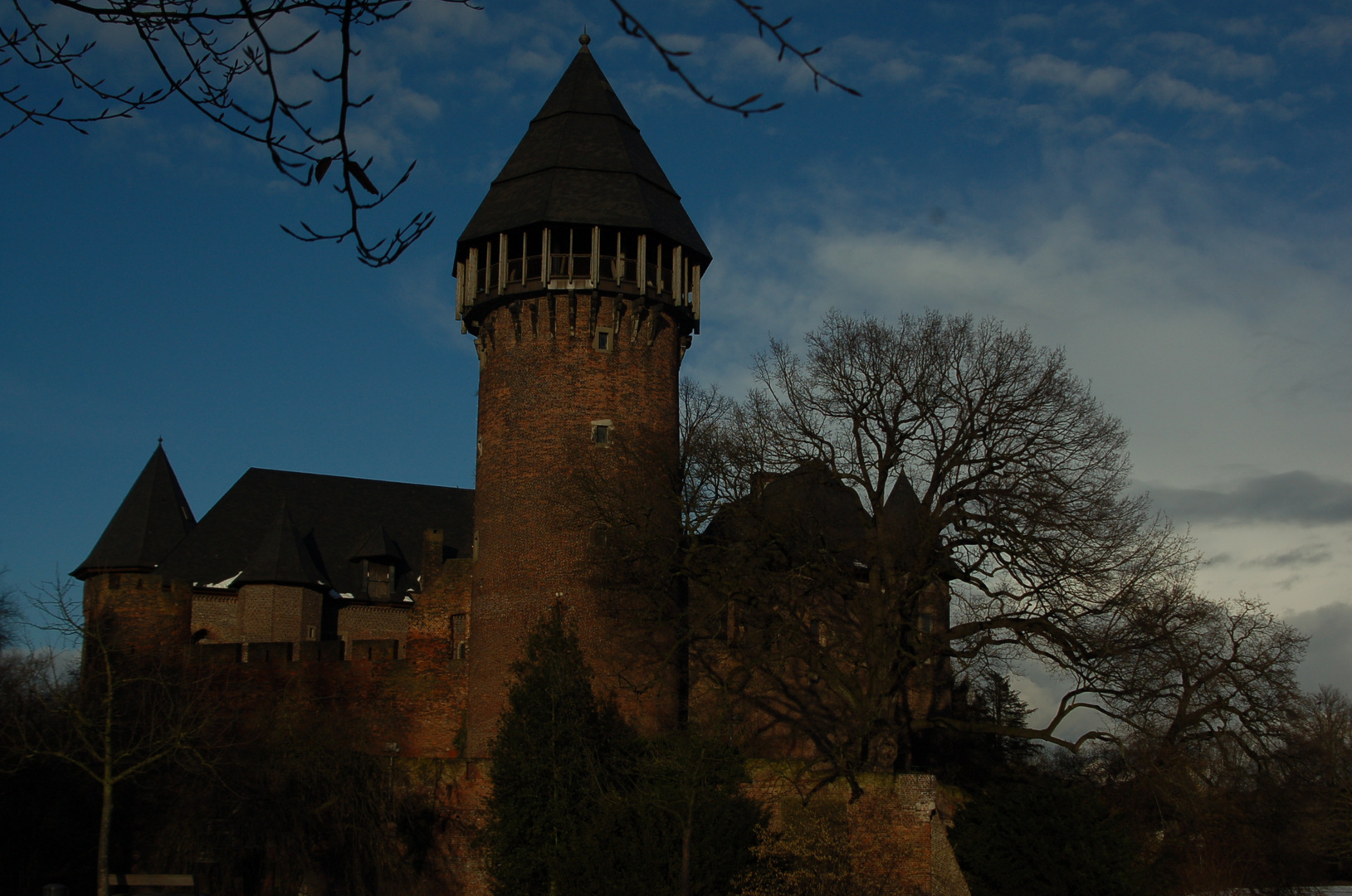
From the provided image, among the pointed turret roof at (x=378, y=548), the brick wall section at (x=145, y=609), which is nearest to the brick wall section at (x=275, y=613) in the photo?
the brick wall section at (x=145, y=609)

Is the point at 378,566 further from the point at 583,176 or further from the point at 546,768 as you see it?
the point at 546,768

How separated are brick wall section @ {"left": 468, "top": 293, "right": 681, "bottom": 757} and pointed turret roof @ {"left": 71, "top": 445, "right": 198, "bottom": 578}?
11239 millimetres

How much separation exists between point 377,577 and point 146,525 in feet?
19.0

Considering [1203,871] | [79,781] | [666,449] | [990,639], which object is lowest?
[1203,871]

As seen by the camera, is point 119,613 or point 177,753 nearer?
point 177,753

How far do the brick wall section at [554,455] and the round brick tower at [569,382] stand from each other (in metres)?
0.03

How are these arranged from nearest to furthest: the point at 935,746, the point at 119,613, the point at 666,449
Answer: the point at 666,449 → the point at 119,613 → the point at 935,746

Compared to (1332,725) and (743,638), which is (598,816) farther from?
(1332,725)

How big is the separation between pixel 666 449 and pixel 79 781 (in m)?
11.8

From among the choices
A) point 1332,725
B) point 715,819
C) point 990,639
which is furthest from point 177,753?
point 1332,725

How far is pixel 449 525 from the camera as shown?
35969 mm

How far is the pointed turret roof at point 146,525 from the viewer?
31984 millimetres

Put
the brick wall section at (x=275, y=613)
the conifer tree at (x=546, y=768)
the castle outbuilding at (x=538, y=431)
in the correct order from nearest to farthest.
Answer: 1. the conifer tree at (x=546, y=768)
2. the castle outbuilding at (x=538, y=431)
3. the brick wall section at (x=275, y=613)

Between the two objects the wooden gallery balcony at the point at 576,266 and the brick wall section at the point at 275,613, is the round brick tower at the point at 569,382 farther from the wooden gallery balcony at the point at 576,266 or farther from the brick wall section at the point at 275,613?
the brick wall section at the point at 275,613
